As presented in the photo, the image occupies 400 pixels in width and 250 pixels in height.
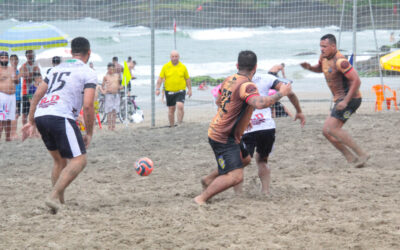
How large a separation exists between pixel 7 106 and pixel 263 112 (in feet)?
21.1

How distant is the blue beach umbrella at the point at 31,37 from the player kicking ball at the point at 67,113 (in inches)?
279

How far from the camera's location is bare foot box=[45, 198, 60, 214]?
16.3 feet

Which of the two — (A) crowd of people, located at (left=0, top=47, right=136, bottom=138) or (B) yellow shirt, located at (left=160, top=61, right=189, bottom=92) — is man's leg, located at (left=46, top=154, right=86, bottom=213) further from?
(B) yellow shirt, located at (left=160, top=61, right=189, bottom=92)

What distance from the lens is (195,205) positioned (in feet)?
17.2

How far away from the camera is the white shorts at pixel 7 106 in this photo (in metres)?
10.5

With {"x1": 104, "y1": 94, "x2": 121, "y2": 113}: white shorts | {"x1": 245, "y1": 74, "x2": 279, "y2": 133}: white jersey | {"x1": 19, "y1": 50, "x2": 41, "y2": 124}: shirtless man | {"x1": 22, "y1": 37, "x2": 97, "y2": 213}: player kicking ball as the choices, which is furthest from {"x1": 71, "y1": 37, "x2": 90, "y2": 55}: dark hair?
{"x1": 104, "y1": 94, "x2": 121, "y2": 113}: white shorts

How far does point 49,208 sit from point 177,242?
173 cm

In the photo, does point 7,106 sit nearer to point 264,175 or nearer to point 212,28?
point 264,175

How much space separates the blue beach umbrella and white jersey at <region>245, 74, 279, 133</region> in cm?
735

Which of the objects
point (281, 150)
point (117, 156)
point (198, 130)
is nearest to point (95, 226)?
point (117, 156)

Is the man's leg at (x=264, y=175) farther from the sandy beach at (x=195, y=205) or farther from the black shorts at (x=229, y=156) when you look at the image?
the black shorts at (x=229, y=156)

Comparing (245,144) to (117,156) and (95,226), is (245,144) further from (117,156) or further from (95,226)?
(117,156)

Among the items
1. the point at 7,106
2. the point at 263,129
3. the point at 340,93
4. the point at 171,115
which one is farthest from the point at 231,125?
the point at 171,115

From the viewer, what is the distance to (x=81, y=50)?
538 cm
